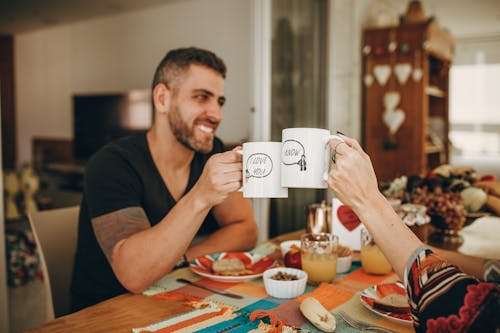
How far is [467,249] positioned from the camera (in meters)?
1.35

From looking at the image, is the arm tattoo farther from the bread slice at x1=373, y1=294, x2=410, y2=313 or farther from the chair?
the bread slice at x1=373, y1=294, x2=410, y2=313

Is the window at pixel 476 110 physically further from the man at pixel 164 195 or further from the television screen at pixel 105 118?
the man at pixel 164 195

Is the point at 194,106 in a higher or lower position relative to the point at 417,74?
lower

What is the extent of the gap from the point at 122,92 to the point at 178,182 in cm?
428

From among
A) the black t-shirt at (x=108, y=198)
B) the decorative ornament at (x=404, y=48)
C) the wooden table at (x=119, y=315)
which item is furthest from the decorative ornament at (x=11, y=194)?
the decorative ornament at (x=404, y=48)

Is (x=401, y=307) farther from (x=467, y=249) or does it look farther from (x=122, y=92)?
(x=122, y=92)

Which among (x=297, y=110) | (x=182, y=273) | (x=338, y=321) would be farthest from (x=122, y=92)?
(x=338, y=321)

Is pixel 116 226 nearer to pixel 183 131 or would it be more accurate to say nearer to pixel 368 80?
pixel 183 131

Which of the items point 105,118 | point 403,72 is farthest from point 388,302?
point 105,118

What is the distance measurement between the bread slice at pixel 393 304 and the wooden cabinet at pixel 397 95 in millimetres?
3000

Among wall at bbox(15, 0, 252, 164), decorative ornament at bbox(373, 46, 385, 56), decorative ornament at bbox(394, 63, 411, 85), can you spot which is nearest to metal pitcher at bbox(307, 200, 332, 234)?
wall at bbox(15, 0, 252, 164)

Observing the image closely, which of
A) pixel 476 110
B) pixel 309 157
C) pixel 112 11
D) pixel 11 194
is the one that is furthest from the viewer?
pixel 476 110

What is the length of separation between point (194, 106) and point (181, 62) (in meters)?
0.16

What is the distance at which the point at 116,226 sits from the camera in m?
1.19
